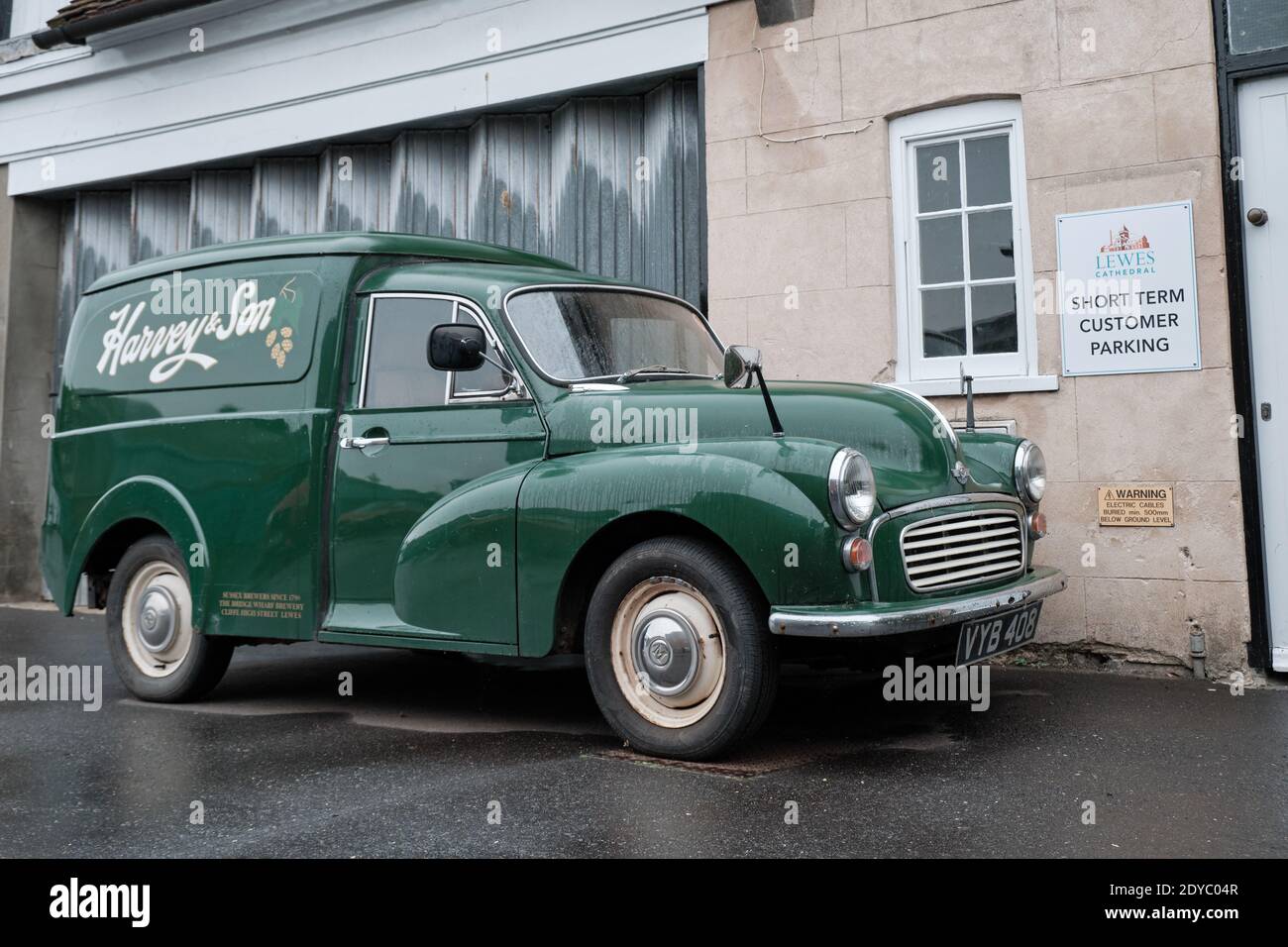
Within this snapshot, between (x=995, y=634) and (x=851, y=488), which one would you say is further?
(x=995, y=634)

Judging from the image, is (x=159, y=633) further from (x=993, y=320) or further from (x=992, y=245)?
(x=992, y=245)

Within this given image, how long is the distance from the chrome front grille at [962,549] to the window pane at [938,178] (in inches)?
115

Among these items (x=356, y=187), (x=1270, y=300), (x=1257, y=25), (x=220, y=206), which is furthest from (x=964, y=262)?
(x=220, y=206)

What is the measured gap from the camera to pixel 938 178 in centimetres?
720

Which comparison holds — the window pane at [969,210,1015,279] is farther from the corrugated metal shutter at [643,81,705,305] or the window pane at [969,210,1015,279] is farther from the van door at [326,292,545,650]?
the van door at [326,292,545,650]

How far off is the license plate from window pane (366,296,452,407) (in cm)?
242

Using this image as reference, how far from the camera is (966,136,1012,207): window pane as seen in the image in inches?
276

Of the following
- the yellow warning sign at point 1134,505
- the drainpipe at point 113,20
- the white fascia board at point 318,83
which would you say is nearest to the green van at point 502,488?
the yellow warning sign at point 1134,505

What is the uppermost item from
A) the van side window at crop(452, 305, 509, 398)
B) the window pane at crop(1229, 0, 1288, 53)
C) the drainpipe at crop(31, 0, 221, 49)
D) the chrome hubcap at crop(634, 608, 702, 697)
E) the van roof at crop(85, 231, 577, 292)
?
the drainpipe at crop(31, 0, 221, 49)

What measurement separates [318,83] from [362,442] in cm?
566

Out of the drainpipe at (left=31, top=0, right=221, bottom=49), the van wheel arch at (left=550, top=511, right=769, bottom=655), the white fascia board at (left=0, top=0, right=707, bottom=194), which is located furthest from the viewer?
the drainpipe at (left=31, top=0, right=221, bottom=49)

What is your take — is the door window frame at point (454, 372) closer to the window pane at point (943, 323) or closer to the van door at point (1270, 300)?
the window pane at point (943, 323)

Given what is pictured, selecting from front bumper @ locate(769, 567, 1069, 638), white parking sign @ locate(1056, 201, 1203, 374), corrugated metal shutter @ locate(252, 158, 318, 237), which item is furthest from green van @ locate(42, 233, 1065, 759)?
corrugated metal shutter @ locate(252, 158, 318, 237)

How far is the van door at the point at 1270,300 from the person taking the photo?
6.14m
